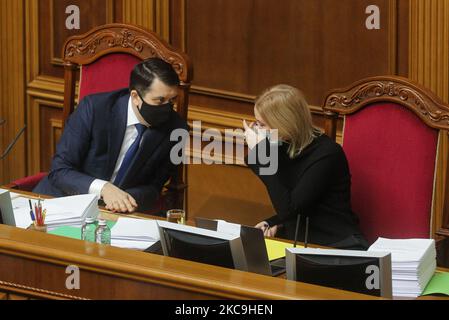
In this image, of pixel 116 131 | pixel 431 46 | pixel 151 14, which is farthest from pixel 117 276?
pixel 151 14

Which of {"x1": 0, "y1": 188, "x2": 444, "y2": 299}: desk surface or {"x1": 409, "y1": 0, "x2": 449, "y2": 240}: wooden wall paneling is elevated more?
{"x1": 409, "y1": 0, "x2": 449, "y2": 240}: wooden wall paneling

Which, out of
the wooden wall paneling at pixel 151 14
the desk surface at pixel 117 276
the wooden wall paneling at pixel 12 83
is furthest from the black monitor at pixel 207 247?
the wooden wall paneling at pixel 12 83

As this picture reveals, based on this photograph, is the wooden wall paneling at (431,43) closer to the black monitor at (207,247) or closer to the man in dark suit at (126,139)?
the man in dark suit at (126,139)

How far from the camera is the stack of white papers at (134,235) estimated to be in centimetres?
317

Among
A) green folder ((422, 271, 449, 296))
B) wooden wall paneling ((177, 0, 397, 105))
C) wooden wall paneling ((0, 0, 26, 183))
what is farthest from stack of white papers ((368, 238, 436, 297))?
wooden wall paneling ((0, 0, 26, 183))

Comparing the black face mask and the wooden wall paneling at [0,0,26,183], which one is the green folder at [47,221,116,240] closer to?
the black face mask

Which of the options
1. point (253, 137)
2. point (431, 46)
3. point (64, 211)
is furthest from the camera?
point (431, 46)

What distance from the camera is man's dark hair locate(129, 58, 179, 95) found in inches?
150

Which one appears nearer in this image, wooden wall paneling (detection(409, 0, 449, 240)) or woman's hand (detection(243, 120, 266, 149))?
woman's hand (detection(243, 120, 266, 149))

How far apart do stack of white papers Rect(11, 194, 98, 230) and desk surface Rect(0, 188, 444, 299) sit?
1.83 ft

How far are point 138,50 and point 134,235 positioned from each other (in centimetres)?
109

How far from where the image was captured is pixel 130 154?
3912 millimetres

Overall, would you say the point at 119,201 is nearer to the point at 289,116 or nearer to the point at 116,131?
the point at 116,131
